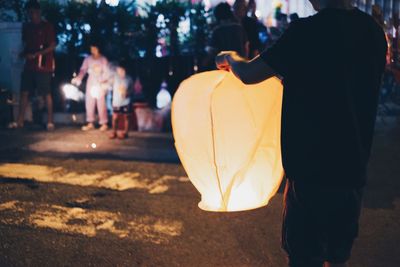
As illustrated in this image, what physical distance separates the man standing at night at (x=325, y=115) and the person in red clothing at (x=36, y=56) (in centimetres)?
826

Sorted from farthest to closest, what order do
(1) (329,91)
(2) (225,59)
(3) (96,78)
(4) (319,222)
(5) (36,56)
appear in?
(5) (36,56) → (3) (96,78) → (2) (225,59) → (4) (319,222) → (1) (329,91)

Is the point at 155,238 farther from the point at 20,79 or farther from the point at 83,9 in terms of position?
the point at 83,9

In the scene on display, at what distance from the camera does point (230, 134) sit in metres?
2.77

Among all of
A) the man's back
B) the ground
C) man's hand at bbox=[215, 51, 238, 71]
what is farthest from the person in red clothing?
the man's back

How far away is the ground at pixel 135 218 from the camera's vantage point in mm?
4062

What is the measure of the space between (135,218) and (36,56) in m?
6.08

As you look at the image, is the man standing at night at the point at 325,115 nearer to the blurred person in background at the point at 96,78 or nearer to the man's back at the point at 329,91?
the man's back at the point at 329,91

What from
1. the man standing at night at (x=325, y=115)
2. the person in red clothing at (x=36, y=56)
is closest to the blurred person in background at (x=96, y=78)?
the person in red clothing at (x=36, y=56)

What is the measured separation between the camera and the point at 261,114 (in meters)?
2.76

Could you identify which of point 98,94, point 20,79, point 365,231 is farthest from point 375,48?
point 20,79

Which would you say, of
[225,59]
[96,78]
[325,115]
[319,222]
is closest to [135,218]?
[225,59]

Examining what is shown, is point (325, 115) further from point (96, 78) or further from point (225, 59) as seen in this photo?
point (96, 78)

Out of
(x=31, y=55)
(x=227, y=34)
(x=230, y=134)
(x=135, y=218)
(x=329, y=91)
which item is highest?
(x=227, y=34)

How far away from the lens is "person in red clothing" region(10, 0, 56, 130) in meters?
9.83
